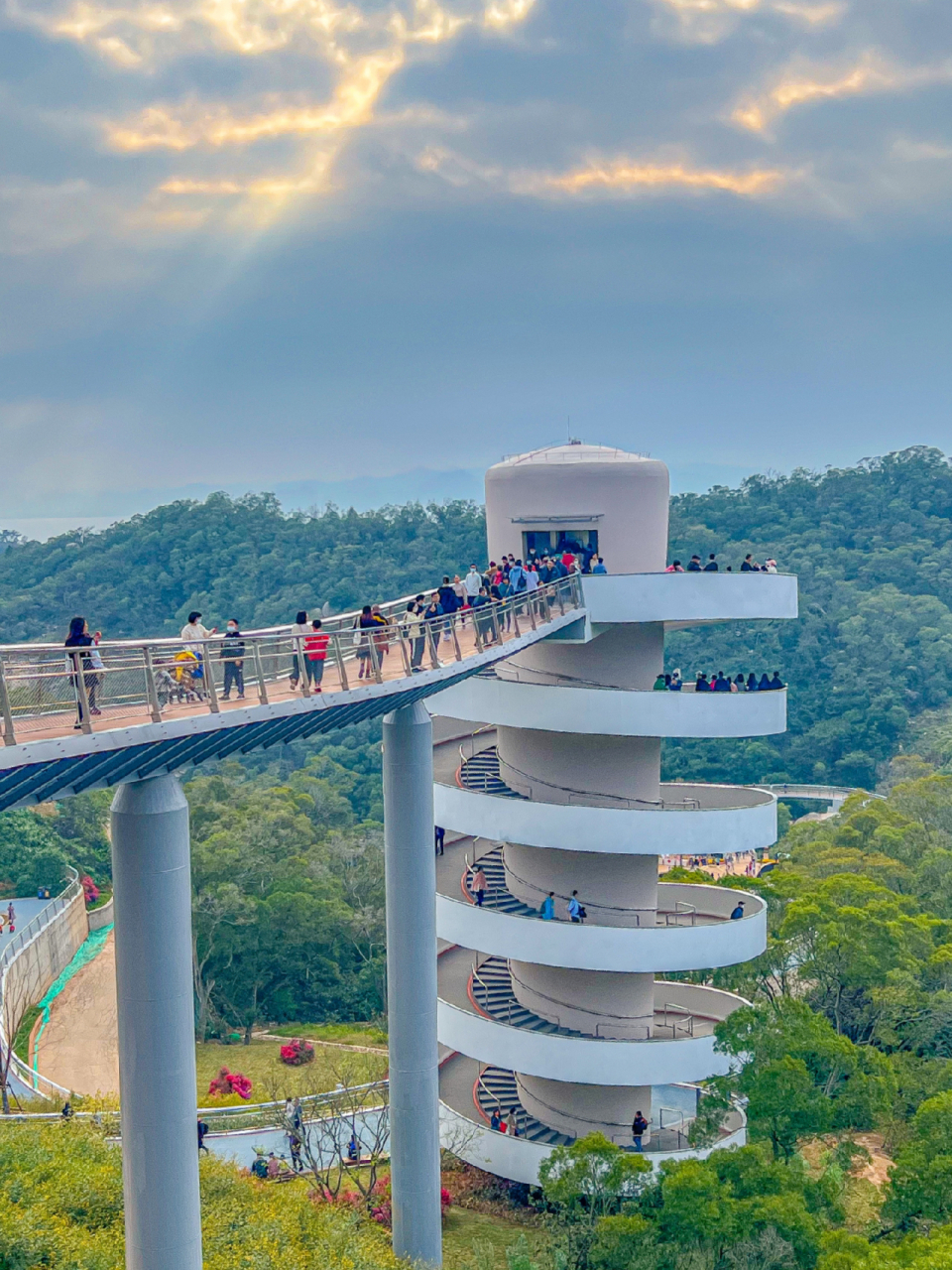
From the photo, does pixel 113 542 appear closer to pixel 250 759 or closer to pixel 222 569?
pixel 222 569

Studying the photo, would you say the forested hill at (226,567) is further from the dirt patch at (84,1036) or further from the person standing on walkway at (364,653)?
the person standing on walkway at (364,653)

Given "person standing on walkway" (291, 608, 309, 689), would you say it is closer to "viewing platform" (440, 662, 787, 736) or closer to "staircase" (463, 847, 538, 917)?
"viewing platform" (440, 662, 787, 736)

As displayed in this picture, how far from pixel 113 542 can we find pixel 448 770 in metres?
114

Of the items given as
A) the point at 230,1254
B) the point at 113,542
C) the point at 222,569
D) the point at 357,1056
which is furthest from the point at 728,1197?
the point at 113,542

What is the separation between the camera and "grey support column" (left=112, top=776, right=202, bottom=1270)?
17011 millimetres

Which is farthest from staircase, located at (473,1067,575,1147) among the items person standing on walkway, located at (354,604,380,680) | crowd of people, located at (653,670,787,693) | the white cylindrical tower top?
person standing on walkway, located at (354,604,380,680)

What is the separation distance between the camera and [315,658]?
20359 mm

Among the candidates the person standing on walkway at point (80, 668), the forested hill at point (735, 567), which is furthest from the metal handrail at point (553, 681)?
the forested hill at point (735, 567)

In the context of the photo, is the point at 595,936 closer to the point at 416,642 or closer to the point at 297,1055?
the point at 416,642

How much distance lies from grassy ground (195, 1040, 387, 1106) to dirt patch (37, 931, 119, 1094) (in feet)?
11.8

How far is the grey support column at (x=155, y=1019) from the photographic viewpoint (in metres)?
17.0

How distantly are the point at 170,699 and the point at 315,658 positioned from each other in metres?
3.47

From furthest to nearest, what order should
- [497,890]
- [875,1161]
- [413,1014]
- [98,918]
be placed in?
1. [98,918]
2. [875,1161]
3. [497,890]
4. [413,1014]

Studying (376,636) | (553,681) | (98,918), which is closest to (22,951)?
(98,918)
